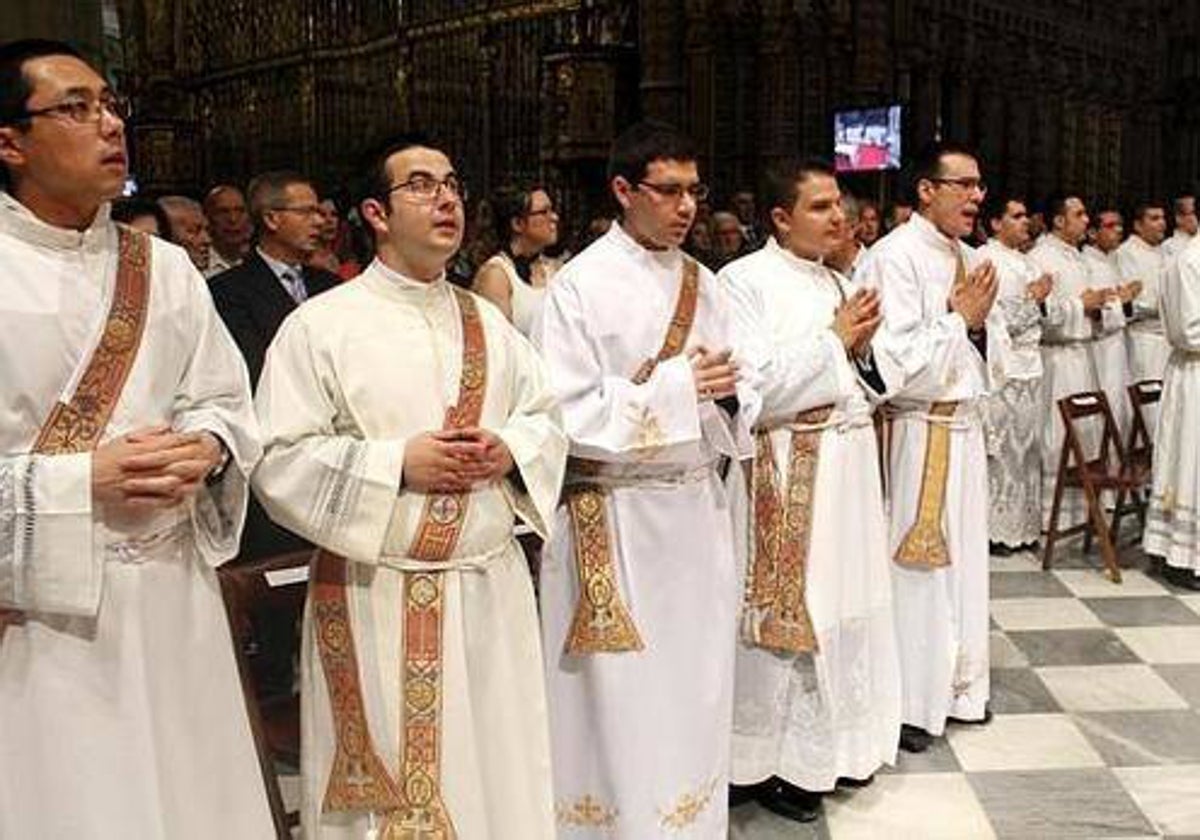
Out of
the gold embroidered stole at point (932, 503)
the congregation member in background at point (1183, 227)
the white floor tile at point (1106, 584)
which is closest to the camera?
the gold embroidered stole at point (932, 503)

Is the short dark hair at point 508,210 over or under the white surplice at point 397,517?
over

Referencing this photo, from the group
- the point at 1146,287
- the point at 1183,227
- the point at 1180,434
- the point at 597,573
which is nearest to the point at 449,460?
the point at 597,573

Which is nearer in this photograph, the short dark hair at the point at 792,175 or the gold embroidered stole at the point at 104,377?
the gold embroidered stole at the point at 104,377

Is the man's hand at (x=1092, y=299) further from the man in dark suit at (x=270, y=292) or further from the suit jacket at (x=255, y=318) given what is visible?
the suit jacket at (x=255, y=318)

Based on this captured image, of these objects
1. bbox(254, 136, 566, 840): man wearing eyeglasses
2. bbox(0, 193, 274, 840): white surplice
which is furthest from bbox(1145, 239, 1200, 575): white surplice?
bbox(0, 193, 274, 840): white surplice

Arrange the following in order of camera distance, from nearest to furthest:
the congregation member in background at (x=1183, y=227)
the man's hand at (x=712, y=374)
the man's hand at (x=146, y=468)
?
1. the man's hand at (x=146, y=468)
2. the man's hand at (x=712, y=374)
3. the congregation member in background at (x=1183, y=227)

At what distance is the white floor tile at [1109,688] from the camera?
4.64 metres

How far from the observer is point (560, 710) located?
325cm

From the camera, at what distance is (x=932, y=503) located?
4.24m

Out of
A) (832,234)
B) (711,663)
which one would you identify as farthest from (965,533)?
(711,663)

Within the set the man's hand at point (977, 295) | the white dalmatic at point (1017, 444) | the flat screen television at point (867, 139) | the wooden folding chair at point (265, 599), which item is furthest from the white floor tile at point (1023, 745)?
the flat screen television at point (867, 139)

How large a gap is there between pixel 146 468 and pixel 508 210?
11.4ft

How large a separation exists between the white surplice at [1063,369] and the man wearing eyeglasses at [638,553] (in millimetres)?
4203

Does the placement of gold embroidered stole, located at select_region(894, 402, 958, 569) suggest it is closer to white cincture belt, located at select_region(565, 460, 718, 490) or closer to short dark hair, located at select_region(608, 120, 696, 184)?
white cincture belt, located at select_region(565, 460, 718, 490)
